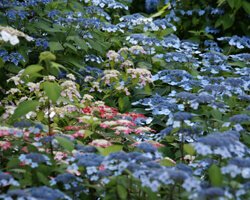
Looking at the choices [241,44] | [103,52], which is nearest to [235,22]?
[241,44]

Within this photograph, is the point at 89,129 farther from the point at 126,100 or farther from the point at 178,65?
the point at 178,65

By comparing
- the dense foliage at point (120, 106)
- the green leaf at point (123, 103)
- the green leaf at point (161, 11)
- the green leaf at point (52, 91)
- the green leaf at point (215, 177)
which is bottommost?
the green leaf at point (123, 103)

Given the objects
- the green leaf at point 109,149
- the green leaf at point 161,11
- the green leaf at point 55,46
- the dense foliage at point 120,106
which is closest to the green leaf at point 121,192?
the dense foliage at point 120,106

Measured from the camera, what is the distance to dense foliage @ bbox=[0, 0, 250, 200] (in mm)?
2451

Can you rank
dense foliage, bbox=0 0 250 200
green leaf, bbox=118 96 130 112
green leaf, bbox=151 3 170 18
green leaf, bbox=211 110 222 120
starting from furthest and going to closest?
green leaf, bbox=151 3 170 18 → green leaf, bbox=118 96 130 112 → green leaf, bbox=211 110 222 120 → dense foliage, bbox=0 0 250 200

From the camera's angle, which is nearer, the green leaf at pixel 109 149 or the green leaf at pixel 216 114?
Answer: the green leaf at pixel 109 149

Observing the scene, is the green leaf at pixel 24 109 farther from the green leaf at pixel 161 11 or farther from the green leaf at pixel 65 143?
the green leaf at pixel 161 11

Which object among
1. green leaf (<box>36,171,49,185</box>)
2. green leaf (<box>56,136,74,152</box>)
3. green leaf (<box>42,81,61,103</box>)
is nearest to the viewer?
green leaf (<box>36,171,49,185</box>)

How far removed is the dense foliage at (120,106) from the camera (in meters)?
2.45

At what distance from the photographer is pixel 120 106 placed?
438 cm

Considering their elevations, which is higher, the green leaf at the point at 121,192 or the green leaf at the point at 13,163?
the green leaf at the point at 121,192

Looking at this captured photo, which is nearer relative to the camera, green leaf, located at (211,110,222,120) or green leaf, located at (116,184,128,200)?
green leaf, located at (116,184,128,200)

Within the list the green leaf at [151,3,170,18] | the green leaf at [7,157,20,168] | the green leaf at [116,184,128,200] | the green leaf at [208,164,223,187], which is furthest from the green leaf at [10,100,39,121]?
the green leaf at [151,3,170,18]

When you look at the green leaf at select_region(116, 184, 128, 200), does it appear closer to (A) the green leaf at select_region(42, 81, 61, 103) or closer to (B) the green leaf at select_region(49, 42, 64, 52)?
(A) the green leaf at select_region(42, 81, 61, 103)
